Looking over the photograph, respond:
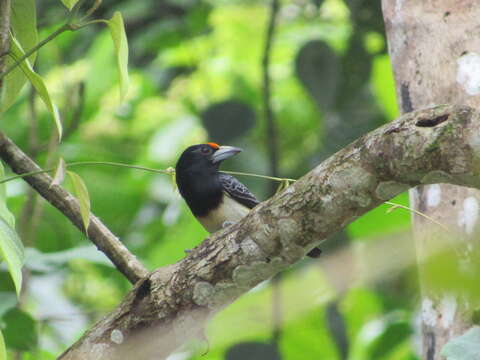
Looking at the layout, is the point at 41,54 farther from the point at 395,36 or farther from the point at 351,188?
the point at 351,188

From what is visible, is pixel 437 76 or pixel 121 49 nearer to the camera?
pixel 121 49

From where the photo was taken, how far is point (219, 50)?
637 cm

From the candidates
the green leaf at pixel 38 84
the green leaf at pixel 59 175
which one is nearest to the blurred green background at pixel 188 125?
the green leaf at pixel 38 84

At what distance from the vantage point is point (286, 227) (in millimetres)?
1821

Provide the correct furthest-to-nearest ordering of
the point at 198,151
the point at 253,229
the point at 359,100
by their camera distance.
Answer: the point at 359,100 < the point at 198,151 < the point at 253,229

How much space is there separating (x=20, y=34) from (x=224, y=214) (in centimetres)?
176

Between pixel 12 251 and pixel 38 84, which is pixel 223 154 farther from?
pixel 12 251

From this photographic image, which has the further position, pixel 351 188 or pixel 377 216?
pixel 377 216

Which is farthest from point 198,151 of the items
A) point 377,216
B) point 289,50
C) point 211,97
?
point 289,50

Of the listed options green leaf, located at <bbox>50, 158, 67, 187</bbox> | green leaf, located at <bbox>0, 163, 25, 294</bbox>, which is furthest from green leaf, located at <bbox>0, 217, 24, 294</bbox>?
green leaf, located at <bbox>50, 158, 67, 187</bbox>

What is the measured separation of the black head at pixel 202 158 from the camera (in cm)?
390

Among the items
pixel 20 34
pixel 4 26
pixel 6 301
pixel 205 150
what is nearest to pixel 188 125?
pixel 205 150

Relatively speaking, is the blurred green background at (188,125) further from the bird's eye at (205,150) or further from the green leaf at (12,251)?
the green leaf at (12,251)

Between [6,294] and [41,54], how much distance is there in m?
3.31
